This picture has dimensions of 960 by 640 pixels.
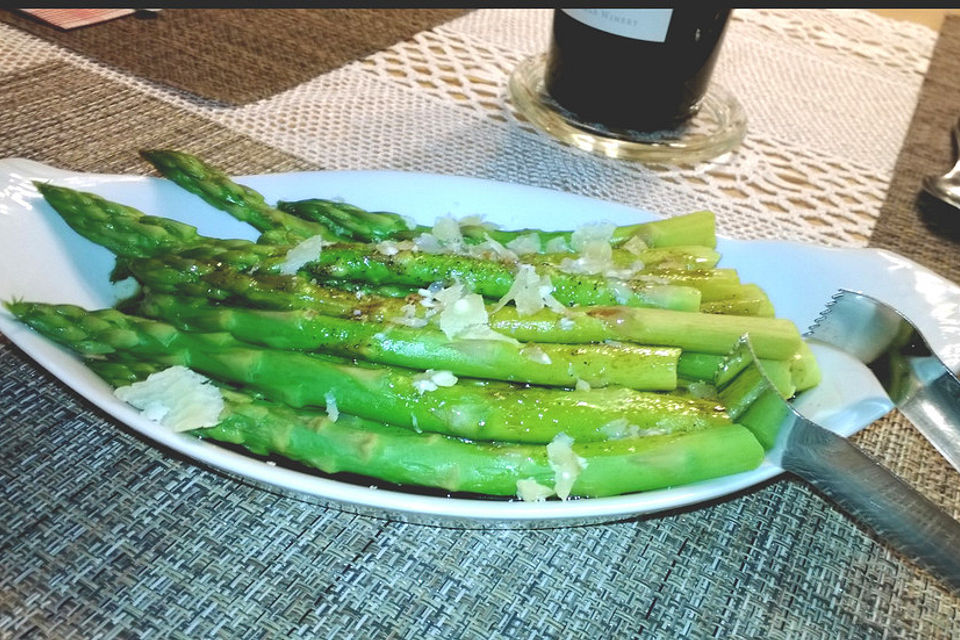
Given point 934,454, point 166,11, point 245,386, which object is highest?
point 166,11

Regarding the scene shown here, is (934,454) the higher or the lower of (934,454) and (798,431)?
the lower

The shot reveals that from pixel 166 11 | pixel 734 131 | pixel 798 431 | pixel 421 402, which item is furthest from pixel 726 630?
pixel 166 11

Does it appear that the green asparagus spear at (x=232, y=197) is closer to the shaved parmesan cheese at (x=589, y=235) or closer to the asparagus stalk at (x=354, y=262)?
the asparagus stalk at (x=354, y=262)

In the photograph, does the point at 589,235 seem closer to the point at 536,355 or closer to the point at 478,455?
the point at 536,355

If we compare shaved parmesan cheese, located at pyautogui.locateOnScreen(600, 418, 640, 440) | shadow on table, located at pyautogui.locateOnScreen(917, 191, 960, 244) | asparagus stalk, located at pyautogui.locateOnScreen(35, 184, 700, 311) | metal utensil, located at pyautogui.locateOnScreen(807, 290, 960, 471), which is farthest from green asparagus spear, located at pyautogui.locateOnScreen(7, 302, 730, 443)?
shadow on table, located at pyautogui.locateOnScreen(917, 191, 960, 244)

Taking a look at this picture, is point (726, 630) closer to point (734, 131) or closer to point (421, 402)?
point (421, 402)
